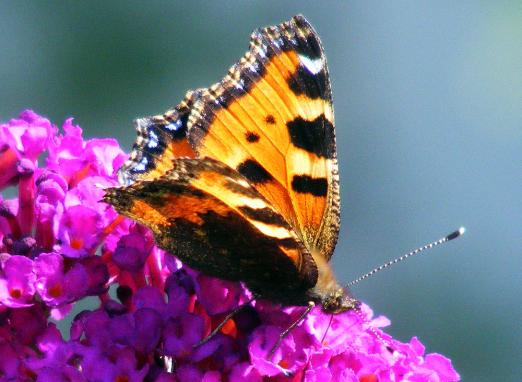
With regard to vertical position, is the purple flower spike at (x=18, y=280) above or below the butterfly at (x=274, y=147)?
below

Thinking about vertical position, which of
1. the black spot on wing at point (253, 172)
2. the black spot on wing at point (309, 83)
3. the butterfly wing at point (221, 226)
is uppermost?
the black spot on wing at point (309, 83)

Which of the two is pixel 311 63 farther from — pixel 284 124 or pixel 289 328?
pixel 289 328

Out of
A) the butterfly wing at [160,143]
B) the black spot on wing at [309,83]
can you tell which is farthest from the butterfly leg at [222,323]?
the black spot on wing at [309,83]

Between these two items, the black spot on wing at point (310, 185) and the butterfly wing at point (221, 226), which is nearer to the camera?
the butterfly wing at point (221, 226)

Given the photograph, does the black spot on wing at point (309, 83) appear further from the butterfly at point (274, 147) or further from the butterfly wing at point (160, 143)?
the butterfly wing at point (160, 143)

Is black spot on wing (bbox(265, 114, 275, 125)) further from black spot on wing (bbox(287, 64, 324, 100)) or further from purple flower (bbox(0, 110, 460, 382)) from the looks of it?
purple flower (bbox(0, 110, 460, 382))
